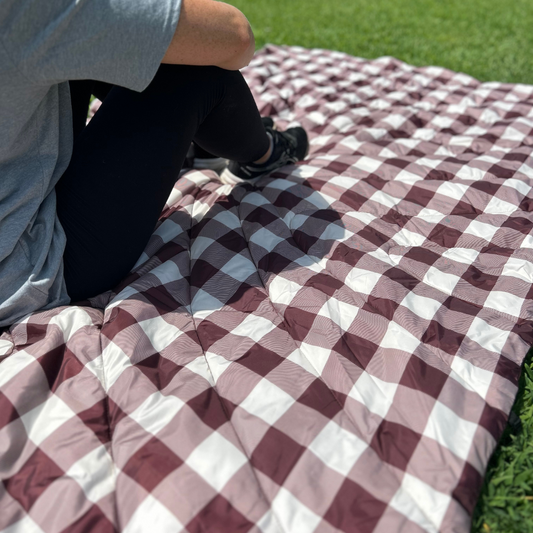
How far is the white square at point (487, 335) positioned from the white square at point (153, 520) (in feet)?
2.71

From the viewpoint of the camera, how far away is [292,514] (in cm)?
94

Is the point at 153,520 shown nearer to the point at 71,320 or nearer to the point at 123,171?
the point at 71,320

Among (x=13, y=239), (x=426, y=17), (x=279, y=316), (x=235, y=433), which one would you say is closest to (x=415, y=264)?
(x=279, y=316)

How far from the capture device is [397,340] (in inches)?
48.5

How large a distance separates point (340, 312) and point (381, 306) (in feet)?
0.37

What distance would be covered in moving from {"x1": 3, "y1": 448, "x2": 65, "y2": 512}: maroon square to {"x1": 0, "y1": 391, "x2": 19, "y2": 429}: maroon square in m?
0.09

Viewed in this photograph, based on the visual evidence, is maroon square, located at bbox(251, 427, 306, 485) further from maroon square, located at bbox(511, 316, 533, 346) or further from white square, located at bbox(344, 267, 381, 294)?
maroon square, located at bbox(511, 316, 533, 346)

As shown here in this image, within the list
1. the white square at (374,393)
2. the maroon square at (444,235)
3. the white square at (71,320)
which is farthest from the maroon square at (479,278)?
the white square at (71,320)

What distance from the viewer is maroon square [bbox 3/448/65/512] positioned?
3.15 feet

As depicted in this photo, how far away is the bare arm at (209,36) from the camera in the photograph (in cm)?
110

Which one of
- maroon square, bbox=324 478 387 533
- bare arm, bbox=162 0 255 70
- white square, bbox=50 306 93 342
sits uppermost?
bare arm, bbox=162 0 255 70

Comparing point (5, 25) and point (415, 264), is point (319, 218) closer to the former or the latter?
point (415, 264)

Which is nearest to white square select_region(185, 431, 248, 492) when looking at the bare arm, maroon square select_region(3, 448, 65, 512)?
maroon square select_region(3, 448, 65, 512)

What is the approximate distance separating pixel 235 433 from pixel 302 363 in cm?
24
